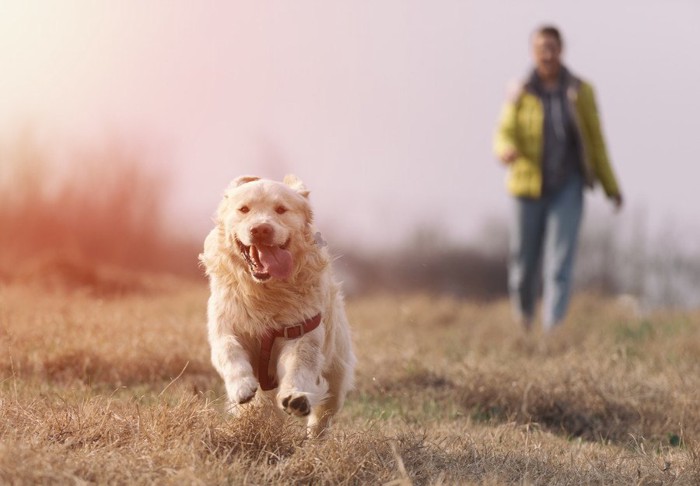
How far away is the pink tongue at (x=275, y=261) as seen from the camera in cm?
378

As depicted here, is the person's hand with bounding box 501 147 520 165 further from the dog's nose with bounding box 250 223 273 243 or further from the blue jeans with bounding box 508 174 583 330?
the dog's nose with bounding box 250 223 273 243

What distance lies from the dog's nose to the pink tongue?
71mm

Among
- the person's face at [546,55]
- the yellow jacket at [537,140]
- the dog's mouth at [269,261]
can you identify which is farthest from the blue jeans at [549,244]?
the dog's mouth at [269,261]

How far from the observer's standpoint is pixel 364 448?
348 centimetres

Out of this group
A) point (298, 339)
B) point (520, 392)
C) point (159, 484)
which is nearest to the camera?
point (159, 484)

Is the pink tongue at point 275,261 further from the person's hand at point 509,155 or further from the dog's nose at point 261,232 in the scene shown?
the person's hand at point 509,155

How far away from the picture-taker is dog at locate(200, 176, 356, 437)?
3.75 metres

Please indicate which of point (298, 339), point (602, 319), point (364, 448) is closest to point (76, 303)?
point (298, 339)

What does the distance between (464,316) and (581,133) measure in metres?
2.54

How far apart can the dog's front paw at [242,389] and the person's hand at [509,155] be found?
15.6ft

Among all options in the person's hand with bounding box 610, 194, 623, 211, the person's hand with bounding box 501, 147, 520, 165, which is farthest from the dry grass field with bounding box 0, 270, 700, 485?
the person's hand with bounding box 501, 147, 520, 165

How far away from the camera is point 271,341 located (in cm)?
393

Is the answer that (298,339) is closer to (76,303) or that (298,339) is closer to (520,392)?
(520,392)

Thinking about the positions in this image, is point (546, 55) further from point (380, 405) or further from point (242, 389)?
point (242, 389)
